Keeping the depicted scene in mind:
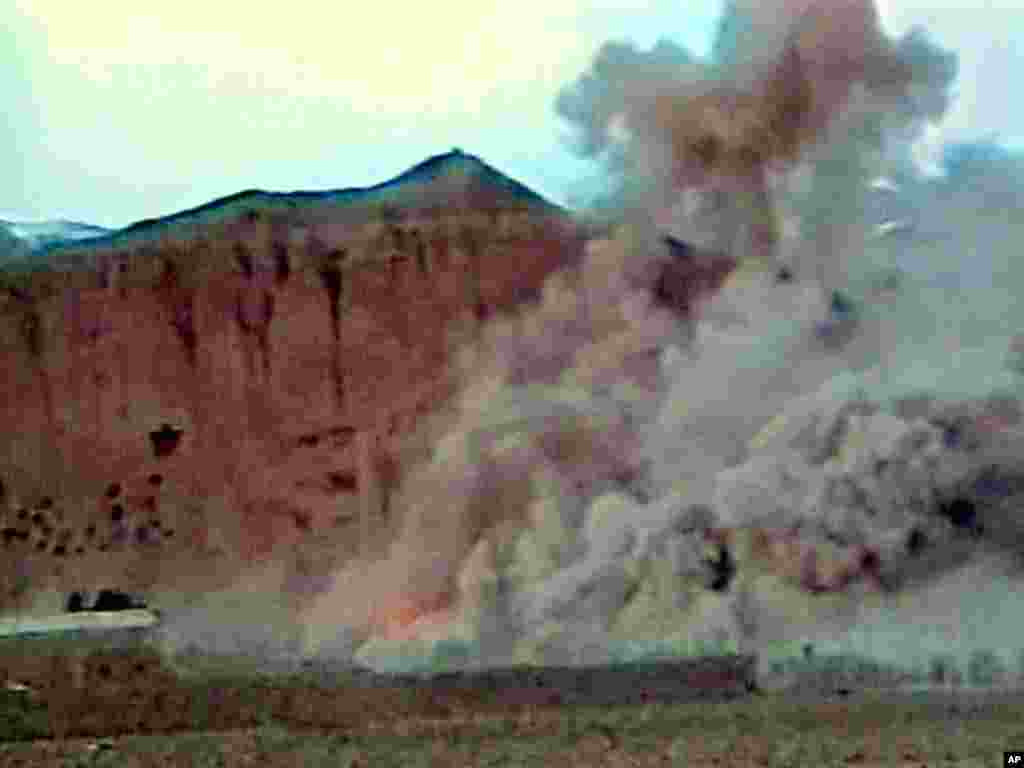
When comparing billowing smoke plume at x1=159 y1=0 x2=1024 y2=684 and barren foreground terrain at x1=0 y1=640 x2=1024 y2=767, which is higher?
billowing smoke plume at x1=159 y1=0 x2=1024 y2=684

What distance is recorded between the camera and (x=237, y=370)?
61219 mm

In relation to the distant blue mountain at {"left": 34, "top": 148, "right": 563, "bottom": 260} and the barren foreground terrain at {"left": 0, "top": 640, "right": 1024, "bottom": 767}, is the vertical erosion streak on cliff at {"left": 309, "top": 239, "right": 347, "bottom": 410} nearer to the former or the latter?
the distant blue mountain at {"left": 34, "top": 148, "right": 563, "bottom": 260}

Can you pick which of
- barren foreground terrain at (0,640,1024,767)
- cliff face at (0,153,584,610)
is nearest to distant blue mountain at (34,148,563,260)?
cliff face at (0,153,584,610)

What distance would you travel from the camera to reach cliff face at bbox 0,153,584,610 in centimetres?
5828

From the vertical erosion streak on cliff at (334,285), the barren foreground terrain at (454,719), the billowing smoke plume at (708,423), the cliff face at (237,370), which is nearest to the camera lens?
the barren foreground terrain at (454,719)

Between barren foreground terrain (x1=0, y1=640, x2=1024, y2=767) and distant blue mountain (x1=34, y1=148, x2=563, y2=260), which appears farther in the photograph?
distant blue mountain (x1=34, y1=148, x2=563, y2=260)

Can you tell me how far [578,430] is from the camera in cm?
4825

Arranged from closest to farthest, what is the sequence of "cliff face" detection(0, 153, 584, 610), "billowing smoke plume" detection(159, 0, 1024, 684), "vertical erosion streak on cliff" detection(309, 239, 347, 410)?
"billowing smoke plume" detection(159, 0, 1024, 684) → "cliff face" detection(0, 153, 584, 610) → "vertical erosion streak on cliff" detection(309, 239, 347, 410)

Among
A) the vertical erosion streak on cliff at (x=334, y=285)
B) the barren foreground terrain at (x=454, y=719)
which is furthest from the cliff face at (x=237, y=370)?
the barren foreground terrain at (x=454, y=719)

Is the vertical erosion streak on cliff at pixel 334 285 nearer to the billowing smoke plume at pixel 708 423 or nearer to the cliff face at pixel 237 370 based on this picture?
the cliff face at pixel 237 370

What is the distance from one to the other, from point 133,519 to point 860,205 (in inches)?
806

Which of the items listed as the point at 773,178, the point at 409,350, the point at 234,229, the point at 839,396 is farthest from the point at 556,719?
the point at 234,229

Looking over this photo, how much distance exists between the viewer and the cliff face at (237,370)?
58.3m

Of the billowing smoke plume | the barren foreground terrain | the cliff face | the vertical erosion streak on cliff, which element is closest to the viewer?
the barren foreground terrain
